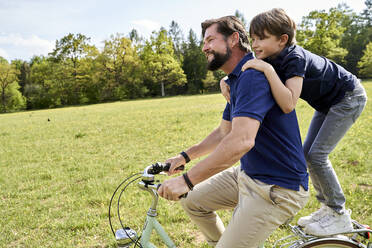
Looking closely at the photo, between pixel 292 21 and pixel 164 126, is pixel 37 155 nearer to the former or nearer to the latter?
pixel 164 126

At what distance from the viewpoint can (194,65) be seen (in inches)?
2441

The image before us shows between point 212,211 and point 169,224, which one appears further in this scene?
point 169,224

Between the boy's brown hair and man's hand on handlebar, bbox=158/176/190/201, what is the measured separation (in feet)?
4.95

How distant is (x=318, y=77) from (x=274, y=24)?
827 mm

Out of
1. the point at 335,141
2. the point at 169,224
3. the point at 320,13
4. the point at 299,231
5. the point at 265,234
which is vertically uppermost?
the point at 320,13

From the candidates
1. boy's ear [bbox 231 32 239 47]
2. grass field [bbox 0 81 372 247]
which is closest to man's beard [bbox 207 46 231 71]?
boy's ear [bbox 231 32 239 47]

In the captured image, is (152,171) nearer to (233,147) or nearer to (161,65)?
(233,147)

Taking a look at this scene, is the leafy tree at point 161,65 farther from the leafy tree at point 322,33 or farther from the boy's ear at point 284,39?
the boy's ear at point 284,39

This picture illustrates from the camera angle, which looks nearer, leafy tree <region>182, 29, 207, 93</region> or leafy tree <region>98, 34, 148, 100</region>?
leafy tree <region>98, 34, 148, 100</region>

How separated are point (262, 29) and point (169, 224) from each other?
3.05 m

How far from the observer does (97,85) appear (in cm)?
5412

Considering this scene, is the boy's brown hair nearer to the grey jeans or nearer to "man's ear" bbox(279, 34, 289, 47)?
"man's ear" bbox(279, 34, 289, 47)

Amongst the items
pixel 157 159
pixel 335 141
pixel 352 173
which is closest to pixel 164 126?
pixel 157 159

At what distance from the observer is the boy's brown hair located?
249cm
